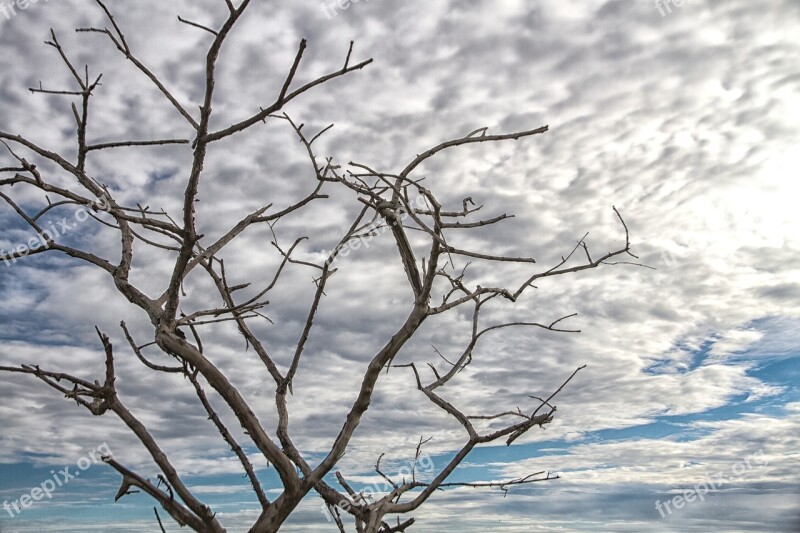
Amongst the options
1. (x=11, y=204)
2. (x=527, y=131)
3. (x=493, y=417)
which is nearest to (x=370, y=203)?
(x=527, y=131)

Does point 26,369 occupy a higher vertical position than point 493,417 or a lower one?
higher

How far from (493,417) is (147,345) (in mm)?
2040

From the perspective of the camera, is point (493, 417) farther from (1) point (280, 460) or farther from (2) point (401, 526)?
(1) point (280, 460)

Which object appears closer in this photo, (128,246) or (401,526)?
(128,246)

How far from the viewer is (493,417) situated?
4156 mm

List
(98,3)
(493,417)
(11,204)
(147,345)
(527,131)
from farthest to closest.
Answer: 1. (493,417)
2. (11,204)
3. (147,345)
4. (527,131)
5. (98,3)

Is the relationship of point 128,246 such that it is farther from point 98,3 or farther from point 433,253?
point 433,253

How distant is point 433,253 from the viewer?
340cm

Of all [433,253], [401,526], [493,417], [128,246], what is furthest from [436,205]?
[401,526]

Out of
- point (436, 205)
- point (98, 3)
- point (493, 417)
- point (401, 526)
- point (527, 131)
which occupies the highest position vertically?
point (98, 3)

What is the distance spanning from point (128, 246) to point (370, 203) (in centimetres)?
138

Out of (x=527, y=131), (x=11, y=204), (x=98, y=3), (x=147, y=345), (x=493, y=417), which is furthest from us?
(x=493, y=417)

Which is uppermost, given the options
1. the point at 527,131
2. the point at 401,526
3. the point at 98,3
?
the point at 98,3

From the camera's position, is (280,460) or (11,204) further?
(11,204)
